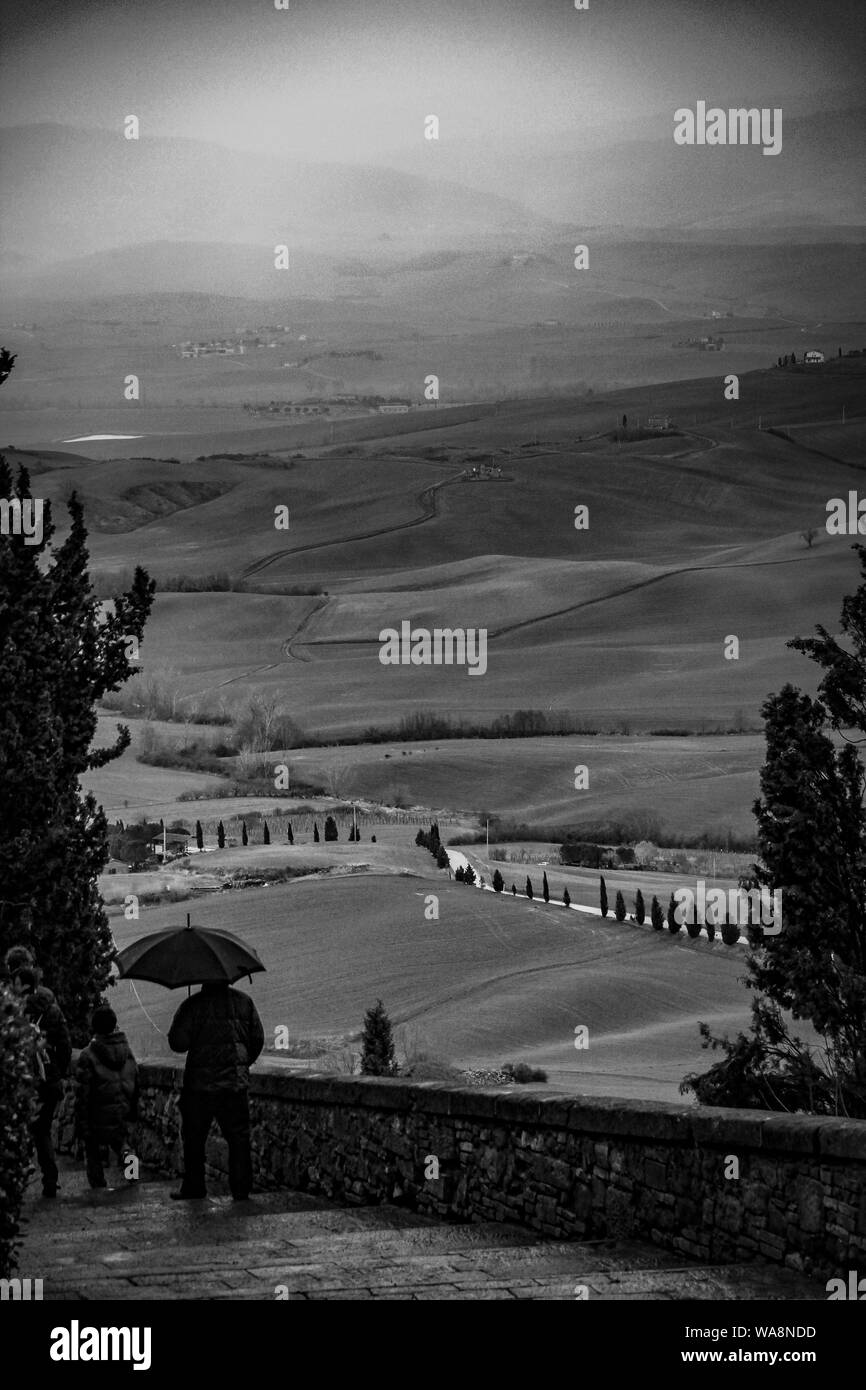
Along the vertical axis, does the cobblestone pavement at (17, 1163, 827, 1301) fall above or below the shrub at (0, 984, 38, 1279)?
below

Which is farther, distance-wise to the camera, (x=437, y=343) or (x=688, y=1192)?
(x=437, y=343)

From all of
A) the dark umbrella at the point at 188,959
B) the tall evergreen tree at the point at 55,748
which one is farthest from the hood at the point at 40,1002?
the tall evergreen tree at the point at 55,748

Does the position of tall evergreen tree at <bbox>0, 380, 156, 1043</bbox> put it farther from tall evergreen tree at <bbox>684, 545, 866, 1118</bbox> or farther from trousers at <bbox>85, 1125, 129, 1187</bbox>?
tall evergreen tree at <bbox>684, 545, 866, 1118</bbox>

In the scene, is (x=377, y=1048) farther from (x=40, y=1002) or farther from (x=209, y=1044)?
(x=209, y=1044)

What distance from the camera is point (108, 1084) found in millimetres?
10891

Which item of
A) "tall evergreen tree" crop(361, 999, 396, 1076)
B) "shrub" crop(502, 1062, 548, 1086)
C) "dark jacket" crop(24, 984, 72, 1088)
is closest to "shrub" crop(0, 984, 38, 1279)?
"dark jacket" crop(24, 984, 72, 1088)

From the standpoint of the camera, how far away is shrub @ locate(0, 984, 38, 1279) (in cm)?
593

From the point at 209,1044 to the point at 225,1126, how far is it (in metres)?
0.42

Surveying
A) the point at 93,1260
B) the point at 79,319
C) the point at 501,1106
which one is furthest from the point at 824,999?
the point at 79,319

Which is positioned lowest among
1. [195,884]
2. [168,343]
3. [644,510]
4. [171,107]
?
[195,884]

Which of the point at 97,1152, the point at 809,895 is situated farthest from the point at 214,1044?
the point at 809,895
